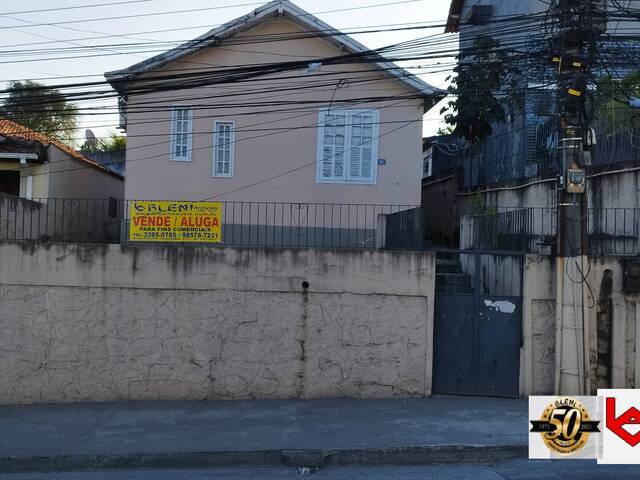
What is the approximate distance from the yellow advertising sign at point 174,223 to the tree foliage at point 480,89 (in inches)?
215

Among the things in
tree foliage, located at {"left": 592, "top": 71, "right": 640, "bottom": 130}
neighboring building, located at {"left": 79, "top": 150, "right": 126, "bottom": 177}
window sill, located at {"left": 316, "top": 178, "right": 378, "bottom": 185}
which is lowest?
window sill, located at {"left": 316, "top": 178, "right": 378, "bottom": 185}

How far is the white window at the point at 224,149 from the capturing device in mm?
13930

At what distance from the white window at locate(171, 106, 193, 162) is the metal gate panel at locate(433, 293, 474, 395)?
22.9ft

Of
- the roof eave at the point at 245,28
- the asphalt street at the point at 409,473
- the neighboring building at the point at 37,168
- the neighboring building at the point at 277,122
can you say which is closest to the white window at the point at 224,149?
the neighboring building at the point at 277,122

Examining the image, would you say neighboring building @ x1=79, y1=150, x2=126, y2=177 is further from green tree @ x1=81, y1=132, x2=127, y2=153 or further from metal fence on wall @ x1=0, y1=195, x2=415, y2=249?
metal fence on wall @ x1=0, y1=195, x2=415, y2=249

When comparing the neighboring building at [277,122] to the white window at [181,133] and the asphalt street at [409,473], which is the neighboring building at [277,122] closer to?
the white window at [181,133]

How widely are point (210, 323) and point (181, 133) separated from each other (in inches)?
221

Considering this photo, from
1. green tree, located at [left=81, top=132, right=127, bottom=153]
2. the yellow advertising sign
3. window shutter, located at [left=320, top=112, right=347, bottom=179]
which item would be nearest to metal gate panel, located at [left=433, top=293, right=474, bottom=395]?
the yellow advertising sign

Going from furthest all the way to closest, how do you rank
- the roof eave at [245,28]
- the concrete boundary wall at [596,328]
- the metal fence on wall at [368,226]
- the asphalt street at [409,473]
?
the roof eave at [245,28]
the metal fence on wall at [368,226]
the concrete boundary wall at [596,328]
the asphalt street at [409,473]

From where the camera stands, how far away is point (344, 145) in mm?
14094

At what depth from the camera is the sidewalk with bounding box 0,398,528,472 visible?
23.5 ft

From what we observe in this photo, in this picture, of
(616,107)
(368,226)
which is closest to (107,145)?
(368,226)

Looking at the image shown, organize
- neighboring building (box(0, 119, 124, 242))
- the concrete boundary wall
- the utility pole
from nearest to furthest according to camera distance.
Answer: the utility pole
the concrete boundary wall
neighboring building (box(0, 119, 124, 242))

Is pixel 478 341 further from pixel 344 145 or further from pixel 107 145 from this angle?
pixel 107 145
